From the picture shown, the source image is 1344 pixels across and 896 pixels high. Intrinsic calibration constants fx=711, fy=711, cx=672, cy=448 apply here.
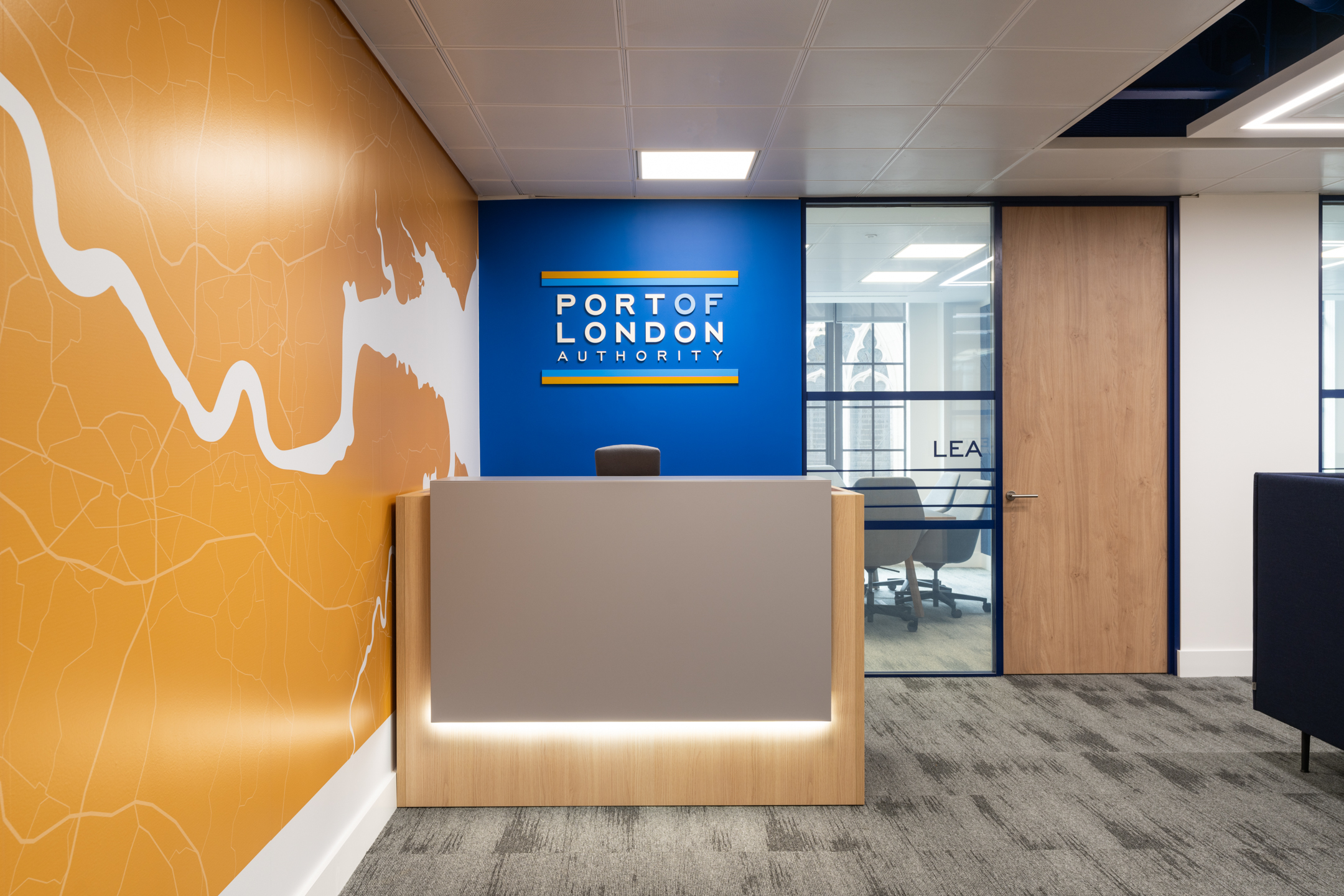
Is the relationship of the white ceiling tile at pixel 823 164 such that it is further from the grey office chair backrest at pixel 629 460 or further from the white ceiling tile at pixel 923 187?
the grey office chair backrest at pixel 629 460

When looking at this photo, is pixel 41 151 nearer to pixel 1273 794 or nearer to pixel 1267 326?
pixel 1273 794

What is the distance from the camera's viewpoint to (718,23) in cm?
236

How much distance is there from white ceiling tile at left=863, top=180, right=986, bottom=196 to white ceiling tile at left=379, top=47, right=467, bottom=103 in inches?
89.8

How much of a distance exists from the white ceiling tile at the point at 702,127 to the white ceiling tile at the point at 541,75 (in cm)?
22

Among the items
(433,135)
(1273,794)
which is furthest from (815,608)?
(433,135)

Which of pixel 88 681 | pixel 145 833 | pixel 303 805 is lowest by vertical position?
pixel 303 805

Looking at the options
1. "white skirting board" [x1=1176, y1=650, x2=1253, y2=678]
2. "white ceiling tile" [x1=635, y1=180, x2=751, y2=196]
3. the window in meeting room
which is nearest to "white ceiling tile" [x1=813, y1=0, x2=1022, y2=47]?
"white ceiling tile" [x1=635, y1=180, x2=751, y2=196]

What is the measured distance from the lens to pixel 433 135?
322 cm

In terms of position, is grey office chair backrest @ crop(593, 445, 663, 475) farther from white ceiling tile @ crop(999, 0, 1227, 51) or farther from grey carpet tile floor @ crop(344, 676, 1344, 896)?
white ceiling tile @ crop(999, 0, 1227, 51)

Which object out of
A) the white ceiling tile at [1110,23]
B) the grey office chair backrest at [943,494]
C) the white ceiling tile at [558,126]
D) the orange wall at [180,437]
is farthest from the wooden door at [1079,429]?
the orange wall at [180,437]

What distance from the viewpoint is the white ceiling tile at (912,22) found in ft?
7.45

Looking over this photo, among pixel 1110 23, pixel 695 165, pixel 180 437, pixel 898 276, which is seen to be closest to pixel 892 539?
pixel 898 276

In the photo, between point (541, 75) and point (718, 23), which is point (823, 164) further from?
point (541, 75)

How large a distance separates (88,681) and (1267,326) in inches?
217
